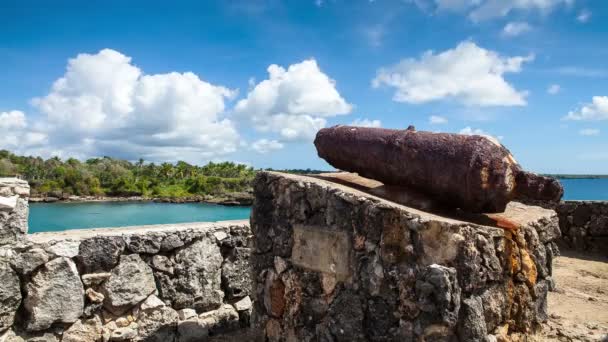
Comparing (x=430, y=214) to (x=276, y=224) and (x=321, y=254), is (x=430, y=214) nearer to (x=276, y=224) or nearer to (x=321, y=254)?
(x=321, y=254)

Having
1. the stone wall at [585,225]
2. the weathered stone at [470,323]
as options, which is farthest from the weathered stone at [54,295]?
the stone wall at [585,225]

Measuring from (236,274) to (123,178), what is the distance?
68.3 m

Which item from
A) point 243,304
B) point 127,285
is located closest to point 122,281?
point 127,285

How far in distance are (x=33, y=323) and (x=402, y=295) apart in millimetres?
2807

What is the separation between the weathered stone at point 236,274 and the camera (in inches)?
183

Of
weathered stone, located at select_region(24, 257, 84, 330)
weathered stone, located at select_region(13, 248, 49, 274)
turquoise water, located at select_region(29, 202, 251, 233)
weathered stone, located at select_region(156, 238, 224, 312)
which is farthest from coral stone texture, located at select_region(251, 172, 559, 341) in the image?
turquoise water, located at select_region(29, 202, 251, 233)

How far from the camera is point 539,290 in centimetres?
320

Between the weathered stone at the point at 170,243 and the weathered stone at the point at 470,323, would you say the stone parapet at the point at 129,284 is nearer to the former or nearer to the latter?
the weathered stone at the point at 170,243

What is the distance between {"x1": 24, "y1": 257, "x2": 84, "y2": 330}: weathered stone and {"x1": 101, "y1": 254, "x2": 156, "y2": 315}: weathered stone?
0.77ft

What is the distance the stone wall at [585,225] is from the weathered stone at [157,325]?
7.56m

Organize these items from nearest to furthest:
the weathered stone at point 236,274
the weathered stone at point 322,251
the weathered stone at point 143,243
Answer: the weathered stone at point 322,251
the weathered stone at point 143,243
the weathered stone at point 236,274

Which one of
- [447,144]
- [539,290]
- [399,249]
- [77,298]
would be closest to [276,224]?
[399,249]

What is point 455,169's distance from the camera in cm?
293

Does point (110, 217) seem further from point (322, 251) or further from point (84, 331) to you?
point (322, 251)
